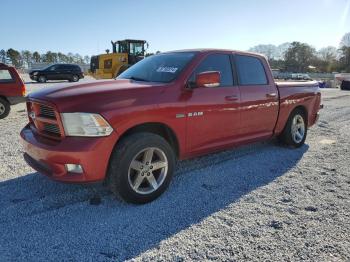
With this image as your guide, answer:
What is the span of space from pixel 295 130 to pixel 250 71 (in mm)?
1854

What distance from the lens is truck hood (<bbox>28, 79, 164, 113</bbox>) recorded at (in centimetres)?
334

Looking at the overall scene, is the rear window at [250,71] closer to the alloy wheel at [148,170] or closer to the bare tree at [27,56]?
the alloy wheel at [148,170]

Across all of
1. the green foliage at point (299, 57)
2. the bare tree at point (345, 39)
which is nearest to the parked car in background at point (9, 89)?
the green foliage at point (299, 57)

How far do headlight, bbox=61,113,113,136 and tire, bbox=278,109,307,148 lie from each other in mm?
3977

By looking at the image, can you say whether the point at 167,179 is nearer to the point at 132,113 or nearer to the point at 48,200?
the point at 132,113

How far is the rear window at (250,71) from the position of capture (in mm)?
5004

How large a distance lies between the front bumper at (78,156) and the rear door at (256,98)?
238cm

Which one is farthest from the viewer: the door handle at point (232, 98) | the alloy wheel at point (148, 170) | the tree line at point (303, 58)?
the tree line at point (303, 58)

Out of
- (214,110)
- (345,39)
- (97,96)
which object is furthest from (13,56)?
(345,39)

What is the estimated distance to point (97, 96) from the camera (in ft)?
11.3

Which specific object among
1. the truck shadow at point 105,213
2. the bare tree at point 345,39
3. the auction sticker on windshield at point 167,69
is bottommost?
the truck shadow at point 105,213

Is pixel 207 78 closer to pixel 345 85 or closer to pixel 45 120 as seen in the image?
pixel 45 120

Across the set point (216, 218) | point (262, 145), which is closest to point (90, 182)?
point (216, 218)

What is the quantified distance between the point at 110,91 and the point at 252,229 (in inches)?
82.1
